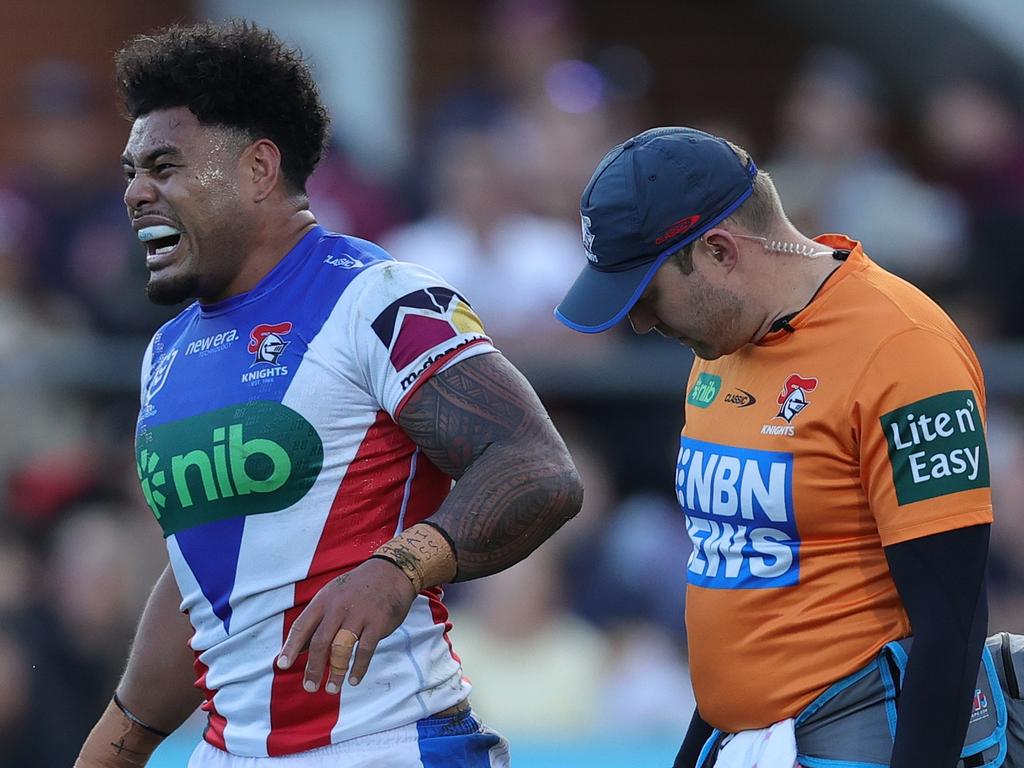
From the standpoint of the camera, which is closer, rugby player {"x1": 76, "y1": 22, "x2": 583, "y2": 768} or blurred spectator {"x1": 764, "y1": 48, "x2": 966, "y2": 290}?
rugby player {"x1": 76, "y1": 22, "x2": 583, "y2": 768}

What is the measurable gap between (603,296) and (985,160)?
19.6 ft

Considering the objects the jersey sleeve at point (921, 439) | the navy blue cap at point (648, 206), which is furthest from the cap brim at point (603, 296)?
the jersey sleeve at point (921, 439)

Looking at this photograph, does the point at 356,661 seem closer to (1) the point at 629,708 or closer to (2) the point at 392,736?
(2) the point at 392,736

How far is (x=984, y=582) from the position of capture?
9.50 feet

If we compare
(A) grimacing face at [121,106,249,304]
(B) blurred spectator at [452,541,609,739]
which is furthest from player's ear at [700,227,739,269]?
(B) blurred spectator at [452,541,609,739]

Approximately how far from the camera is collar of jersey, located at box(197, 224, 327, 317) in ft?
11.0

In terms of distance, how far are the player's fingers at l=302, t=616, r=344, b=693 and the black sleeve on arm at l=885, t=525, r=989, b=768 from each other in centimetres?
96

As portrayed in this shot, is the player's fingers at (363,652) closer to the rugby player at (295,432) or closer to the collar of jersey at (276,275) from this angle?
the rugby player at (295,432)

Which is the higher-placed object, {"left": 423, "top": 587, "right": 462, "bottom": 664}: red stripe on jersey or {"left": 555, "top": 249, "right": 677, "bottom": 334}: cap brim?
{"left": 555, "top": 249, "right": 677, "bottom": 334}: cap brim

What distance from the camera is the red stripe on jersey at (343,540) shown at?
10.4 ft

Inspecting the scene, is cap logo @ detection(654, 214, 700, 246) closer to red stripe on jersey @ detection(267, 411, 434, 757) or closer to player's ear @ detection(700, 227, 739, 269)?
player's ear @ detection(700, 227, 739, 269)

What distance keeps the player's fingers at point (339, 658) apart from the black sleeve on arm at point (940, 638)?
3.09 feet

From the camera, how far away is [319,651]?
274 centimetres

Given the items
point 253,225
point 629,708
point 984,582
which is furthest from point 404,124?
point 984,582
